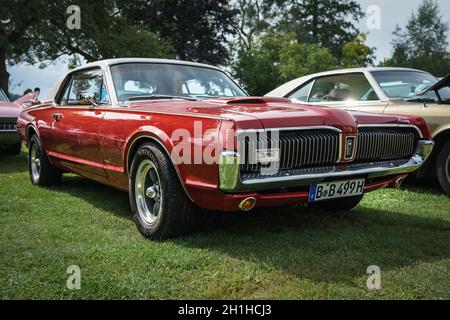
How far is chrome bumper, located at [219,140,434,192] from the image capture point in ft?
10.3

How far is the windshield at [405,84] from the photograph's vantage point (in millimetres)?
6130

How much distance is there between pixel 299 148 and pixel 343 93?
11.8 ft

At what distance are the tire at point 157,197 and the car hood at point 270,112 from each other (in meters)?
0.40

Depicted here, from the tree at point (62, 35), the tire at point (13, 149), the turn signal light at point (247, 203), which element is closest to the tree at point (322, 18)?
the tree at point (62, 35)

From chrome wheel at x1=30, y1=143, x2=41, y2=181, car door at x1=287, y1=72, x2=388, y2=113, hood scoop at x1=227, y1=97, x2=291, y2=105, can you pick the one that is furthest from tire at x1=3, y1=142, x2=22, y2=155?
hood scoop at x1=227, y1=97, x2=291, y2=105

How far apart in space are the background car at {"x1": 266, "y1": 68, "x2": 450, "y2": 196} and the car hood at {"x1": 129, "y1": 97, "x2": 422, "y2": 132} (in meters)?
1.52

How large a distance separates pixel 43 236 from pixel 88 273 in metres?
1.10

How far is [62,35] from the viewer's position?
2303 centimetres

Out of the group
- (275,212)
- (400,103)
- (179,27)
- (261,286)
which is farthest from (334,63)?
(261,286)

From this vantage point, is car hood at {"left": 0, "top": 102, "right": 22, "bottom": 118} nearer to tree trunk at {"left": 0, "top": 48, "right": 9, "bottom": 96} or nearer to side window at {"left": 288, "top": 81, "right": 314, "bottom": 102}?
side window at {"left": 288, "top": 81, "right": 314, "bottom": 102}

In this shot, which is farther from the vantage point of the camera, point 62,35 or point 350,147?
point 62,35

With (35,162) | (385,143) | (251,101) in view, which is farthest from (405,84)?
(35,162)

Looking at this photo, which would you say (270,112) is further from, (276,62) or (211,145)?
(276,62)

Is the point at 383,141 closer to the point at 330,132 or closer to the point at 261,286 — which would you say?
the point at 330,132
